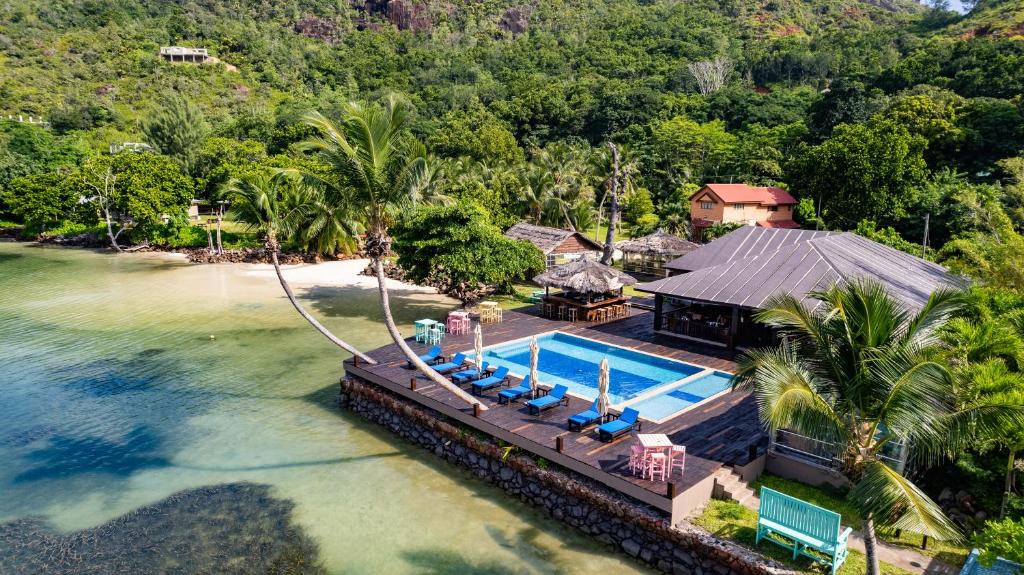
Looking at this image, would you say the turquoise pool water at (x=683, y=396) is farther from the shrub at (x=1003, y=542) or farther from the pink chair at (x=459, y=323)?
the shrub at (x=1003, y=542)

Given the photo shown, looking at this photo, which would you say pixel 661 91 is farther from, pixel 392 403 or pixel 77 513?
pixel 77 513

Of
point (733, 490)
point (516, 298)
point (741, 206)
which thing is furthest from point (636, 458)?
point (741, 206)

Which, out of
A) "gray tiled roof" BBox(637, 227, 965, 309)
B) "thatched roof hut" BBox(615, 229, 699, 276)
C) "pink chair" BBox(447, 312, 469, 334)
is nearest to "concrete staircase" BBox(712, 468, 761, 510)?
"gray tiled roof" BBox(637, 227, 965, 309)

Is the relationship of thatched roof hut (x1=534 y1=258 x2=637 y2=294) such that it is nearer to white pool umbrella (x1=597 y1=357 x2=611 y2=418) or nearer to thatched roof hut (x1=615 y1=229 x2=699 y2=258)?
thatched roof hut (x1=615 y1=229 x2=699 y2=258)

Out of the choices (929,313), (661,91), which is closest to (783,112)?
(661,91)

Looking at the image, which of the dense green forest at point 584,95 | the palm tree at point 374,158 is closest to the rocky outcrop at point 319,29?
the dense green forest at point 584,95

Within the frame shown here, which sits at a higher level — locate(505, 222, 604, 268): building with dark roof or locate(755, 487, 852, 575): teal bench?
locate(505, 222, 604, 268): building with dark roof
